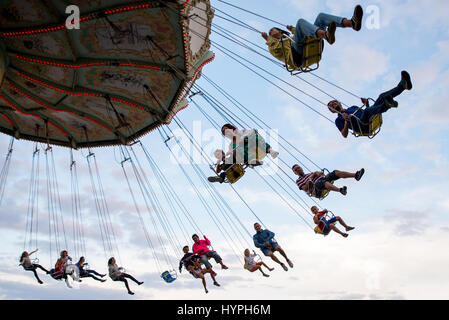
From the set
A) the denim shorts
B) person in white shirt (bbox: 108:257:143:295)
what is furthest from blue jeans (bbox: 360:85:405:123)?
person in white shirt (bbox: 108:257:143:295)

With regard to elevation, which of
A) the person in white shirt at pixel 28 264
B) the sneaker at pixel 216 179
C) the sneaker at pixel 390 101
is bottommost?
the sneaker at pixel 390 101

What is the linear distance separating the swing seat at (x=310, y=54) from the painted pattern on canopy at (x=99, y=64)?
2.79 metres

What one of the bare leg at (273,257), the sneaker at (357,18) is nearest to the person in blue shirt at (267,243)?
the bare leg at (273,257)

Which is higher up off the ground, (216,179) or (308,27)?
(216,179)

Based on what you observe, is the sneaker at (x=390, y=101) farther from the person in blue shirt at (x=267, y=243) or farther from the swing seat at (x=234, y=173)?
the person in blue shirt at (x=267, y=243)

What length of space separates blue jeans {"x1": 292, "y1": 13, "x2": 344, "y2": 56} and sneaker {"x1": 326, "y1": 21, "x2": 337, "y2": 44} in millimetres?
195

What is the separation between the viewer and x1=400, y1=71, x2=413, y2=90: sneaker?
8.30m

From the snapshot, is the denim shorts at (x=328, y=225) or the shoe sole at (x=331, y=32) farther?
the denim shorts at (x=328, y=225)

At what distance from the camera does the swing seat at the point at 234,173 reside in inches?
483

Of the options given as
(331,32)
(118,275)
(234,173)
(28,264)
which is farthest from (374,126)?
(28,264)

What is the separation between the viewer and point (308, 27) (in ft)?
29.7

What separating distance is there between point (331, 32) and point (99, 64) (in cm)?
741

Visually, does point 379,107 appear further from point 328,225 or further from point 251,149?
point 328,225
